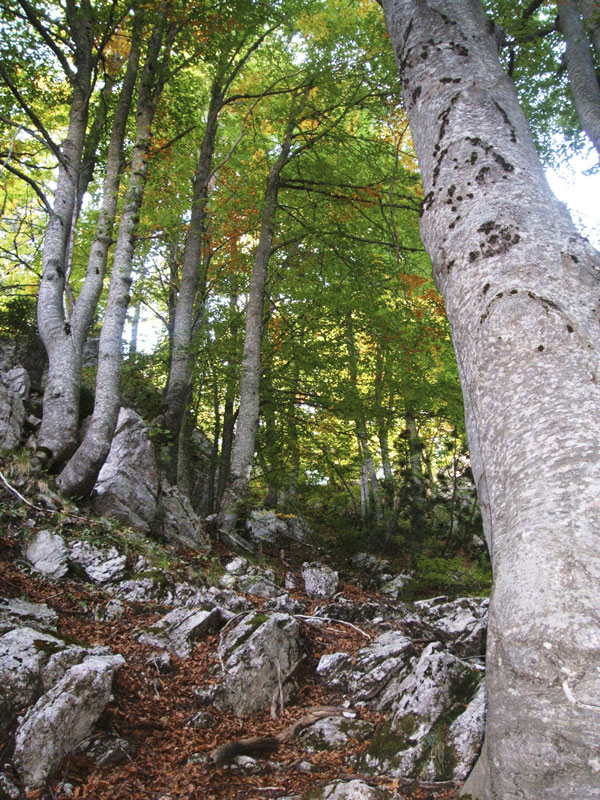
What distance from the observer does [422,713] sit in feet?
9.63

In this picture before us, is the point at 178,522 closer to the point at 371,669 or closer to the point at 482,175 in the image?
the point at 371,669

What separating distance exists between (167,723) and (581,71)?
11.3m

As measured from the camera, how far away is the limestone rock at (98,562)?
4.89 metres

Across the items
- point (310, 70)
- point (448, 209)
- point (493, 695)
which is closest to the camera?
point (493, 695)

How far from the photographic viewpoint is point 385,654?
3855mm

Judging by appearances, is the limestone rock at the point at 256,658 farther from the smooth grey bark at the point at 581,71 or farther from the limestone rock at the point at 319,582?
the smooth grey bark at the point at 581,71

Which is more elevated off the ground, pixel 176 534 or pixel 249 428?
pixel 249 428

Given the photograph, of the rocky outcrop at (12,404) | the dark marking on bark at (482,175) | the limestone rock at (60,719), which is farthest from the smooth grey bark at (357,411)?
the dark marking on bark at (482,175)

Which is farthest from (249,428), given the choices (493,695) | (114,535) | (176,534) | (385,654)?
(493,695)

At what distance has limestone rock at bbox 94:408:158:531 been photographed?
6.38m

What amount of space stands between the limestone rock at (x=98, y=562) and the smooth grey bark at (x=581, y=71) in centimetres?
951

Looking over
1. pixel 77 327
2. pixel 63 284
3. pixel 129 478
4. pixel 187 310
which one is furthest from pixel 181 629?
pixel 187 310

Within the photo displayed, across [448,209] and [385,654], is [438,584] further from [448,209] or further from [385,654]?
[448,209]

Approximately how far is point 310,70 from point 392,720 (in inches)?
408
